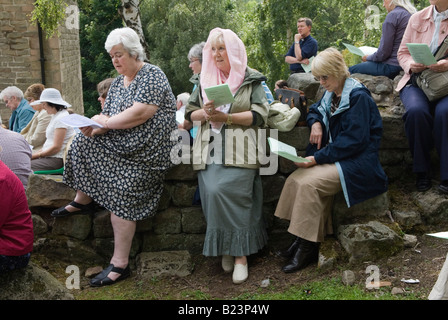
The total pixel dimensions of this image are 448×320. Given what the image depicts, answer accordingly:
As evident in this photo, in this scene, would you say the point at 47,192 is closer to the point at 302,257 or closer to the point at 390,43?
the point at 302,257

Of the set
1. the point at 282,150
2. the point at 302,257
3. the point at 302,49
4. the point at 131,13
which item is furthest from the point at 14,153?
the point at 131,13

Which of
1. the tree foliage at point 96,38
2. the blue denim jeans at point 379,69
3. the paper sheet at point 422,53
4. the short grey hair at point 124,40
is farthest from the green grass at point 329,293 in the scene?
the tree foliage at point 96,38

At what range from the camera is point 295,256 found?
159 inches

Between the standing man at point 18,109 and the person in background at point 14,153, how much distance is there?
124 inches

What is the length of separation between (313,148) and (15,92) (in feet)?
17.6

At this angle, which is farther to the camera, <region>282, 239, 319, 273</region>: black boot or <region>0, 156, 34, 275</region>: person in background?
<region>282, 239, 319, 273</region>: black boot

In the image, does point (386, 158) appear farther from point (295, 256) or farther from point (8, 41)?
point (8, 41)

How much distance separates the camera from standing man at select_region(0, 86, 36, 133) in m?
7.54

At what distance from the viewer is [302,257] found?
402 cm

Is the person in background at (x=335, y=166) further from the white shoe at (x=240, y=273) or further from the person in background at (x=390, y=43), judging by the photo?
the person in background at (x=390, y=43)

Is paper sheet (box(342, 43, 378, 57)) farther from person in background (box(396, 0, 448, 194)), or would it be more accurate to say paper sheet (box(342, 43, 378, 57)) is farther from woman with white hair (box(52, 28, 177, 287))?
woman with white hair (box(52, 28, 177, 287))

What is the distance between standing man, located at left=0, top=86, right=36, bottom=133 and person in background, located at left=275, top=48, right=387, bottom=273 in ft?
16.1

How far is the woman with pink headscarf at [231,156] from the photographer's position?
158 inches

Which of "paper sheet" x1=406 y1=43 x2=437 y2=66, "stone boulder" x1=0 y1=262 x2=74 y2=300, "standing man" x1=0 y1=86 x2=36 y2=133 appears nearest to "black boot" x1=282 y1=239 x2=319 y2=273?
"stone boulder" x1=0 y1=262 x2=74 y2=300
